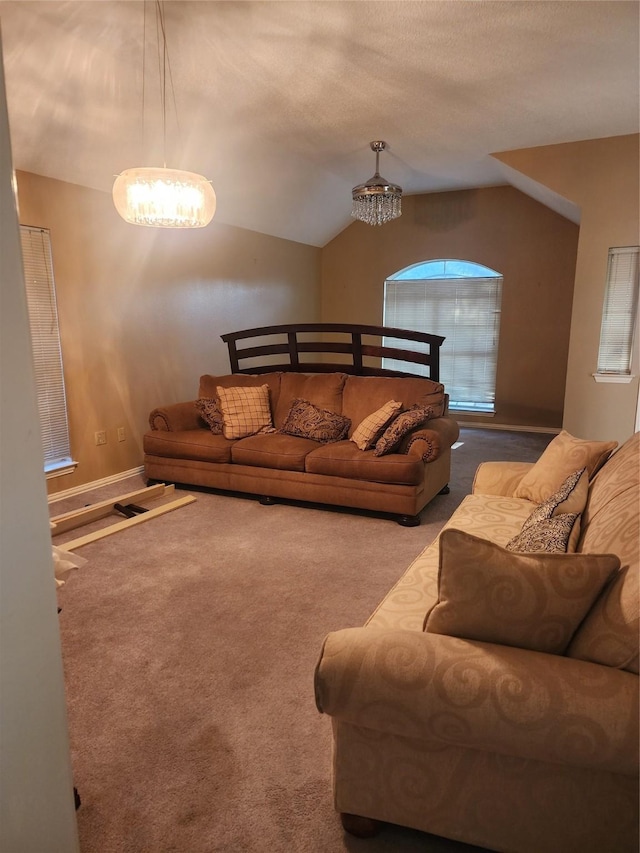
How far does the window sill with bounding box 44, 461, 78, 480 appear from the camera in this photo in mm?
4070

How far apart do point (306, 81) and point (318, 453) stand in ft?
8.18

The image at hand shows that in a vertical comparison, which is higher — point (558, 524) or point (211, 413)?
point (558, 524)

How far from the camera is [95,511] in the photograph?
368 cm

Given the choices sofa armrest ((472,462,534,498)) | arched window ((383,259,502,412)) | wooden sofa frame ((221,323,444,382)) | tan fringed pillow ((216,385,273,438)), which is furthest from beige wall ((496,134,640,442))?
tan fringed pillow ((216,385,273,438))

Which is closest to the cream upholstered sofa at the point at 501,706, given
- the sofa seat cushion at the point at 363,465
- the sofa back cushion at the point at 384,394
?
the sofa seat cushion at the point at 363,465

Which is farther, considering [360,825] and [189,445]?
[189,445]

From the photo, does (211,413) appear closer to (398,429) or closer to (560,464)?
(398,429)

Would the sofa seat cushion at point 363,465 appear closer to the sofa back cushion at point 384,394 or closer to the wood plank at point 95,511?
the sofa back cushion at point 384,394

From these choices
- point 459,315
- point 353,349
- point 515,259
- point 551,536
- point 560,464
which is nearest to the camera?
point 551,536

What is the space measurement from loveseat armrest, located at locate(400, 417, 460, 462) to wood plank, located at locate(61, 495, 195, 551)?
5.53 ft

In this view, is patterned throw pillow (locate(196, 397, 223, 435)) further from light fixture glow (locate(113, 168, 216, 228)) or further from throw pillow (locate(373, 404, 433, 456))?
light fixture glow (locate(113, 168, 216, 228))

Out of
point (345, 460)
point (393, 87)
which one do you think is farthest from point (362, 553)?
point (393, 87)

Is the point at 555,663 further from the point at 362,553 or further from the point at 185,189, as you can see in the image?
the point at 185,189

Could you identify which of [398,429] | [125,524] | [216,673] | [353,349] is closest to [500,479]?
[398,429]
